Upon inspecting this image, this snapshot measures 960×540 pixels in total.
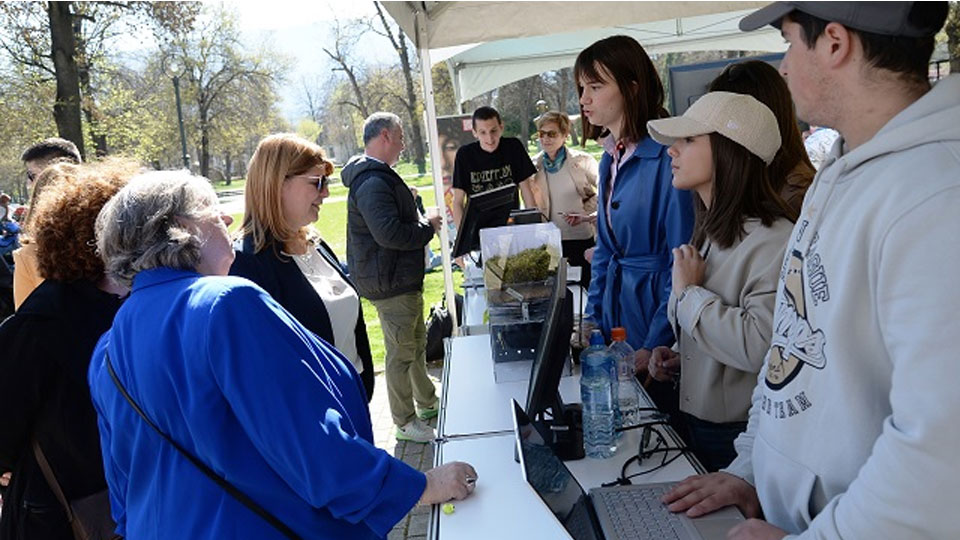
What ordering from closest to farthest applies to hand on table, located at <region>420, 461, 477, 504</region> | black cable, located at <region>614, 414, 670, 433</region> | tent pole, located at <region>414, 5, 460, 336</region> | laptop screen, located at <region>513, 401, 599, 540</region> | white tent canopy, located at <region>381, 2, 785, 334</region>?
laptop screen, located at <region>513, 401, 599, 540</region> → hand on table, located at <region>420, 461, 477, 504</region> → black cable, located at <region>614, 414, 670, 433</region> → white tent canopy, located at <region>381, 2, 785, 334</region> → tent pole, located at <region>414, 5, 460, 336</region>

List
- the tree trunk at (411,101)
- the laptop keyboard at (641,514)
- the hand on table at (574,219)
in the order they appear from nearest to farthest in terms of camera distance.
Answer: the laptop keyboard at (641,514)
the hand on table at (574,219)
the tree trunk at (411,101)

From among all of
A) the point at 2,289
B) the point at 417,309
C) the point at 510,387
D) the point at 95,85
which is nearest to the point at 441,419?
the point at 510,387

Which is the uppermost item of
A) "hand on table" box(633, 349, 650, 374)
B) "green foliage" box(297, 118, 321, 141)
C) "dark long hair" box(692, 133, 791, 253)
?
"green foliage" box(297, 118, 321, 141)

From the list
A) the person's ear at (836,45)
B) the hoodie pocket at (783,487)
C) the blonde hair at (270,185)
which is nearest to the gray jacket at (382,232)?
the blonde hair at (270,185)

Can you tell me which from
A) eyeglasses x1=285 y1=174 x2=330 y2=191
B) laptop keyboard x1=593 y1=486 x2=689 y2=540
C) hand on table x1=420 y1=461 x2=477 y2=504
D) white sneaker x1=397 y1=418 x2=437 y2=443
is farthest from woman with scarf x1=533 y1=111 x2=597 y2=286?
laptop keyboard x1=593 y1=486 x2=689 y2=540

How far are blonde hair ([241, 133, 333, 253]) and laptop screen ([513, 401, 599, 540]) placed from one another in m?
1.23

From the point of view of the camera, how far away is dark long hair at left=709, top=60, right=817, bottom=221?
75.4 inches

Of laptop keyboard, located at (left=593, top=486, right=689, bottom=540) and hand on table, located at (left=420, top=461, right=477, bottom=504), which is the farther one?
hand on table, located at (left=420, top=461, right=477, bottom=504)

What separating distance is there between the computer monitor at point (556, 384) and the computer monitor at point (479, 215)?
173 centimetres

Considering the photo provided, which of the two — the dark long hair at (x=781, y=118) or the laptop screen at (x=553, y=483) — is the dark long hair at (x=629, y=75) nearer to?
the dark long hair at (x=781, y=118)

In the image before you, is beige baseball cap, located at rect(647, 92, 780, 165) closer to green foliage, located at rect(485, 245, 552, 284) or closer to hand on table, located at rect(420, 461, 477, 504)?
green foliage, located at rect(485, 245, 552, 284)

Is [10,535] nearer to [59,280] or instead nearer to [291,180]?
[59,280]

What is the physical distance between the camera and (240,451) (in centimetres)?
136

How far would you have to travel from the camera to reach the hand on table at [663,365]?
220cm
